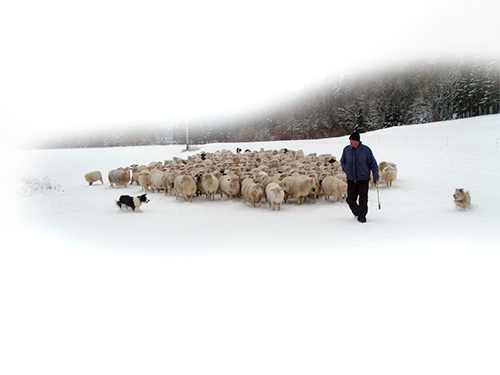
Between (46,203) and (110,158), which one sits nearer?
(46,203)

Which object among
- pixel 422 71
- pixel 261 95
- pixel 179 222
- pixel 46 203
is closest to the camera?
pixel 179 222

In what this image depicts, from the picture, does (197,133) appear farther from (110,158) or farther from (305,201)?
(305,201)

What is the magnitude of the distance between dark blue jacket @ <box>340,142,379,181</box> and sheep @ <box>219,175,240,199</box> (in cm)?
476

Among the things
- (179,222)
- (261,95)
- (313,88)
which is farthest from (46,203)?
(261,95)

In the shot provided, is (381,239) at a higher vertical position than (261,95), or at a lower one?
lower

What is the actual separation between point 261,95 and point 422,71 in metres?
56.5

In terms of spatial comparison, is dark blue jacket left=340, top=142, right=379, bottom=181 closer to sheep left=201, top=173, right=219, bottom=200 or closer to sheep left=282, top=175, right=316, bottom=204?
sheep left=282, top=175, right=316, bottom=204

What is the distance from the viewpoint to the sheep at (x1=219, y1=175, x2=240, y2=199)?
1123 cm

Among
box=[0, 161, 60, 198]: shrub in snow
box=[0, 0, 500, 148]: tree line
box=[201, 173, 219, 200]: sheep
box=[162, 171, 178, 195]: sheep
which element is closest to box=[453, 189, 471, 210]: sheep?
box=[201, 173, 219, 200]: sheep

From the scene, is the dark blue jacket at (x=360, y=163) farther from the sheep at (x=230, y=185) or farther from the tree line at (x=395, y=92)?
the tree line at (x=395, y=92)

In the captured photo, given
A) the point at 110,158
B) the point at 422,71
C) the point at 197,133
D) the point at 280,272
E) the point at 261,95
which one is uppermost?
the point at 261,95

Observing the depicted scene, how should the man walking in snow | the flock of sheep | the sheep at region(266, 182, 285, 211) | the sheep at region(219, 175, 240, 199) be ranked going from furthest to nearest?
the sheep at region(219, 175, 240, 199) < the flock of sheep < the sheep at region(266, 182, 285, 211) < the man walking in snow

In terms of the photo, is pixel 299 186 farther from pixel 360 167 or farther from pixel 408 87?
pixel 408 87

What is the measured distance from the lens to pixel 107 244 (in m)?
5.67
